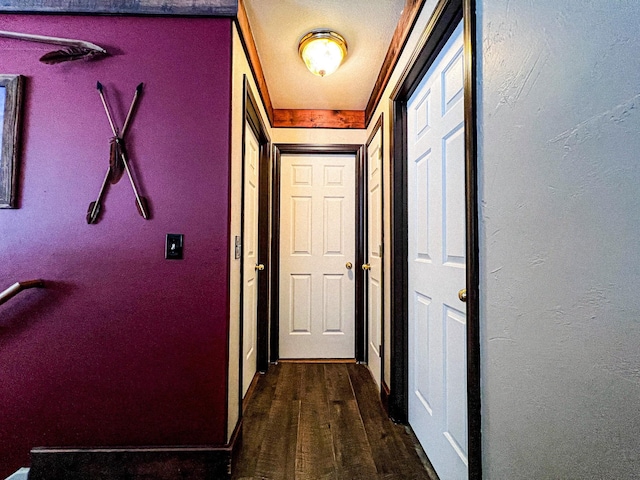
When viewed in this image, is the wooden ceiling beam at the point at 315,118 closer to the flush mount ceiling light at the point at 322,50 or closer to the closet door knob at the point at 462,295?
the flush mount ceiling light at the point at 322,50

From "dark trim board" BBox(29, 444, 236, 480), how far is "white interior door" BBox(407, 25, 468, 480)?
955 mm

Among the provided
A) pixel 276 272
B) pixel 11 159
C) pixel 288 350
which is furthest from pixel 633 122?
pixel 288 350

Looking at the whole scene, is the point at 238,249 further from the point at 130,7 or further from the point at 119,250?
the point at 130,7

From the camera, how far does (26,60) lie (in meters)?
1.45

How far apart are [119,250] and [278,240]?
149cm

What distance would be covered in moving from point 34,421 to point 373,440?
1.59 meters

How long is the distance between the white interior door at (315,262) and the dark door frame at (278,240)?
0.20ft

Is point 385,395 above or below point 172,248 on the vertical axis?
below

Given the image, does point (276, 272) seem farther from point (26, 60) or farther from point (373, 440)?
point (26, 60)

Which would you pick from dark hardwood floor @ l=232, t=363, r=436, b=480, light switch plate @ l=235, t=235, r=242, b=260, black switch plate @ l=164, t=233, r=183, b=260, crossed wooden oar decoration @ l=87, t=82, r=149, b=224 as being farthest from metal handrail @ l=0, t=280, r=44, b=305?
dark hardwood floor @ l=232, t=363, r=436, b=480

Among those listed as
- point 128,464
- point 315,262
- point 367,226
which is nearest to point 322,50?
point 367,226

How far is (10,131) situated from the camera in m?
1.42

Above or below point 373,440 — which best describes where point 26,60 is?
above

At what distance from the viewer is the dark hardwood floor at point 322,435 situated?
4.78 ft
